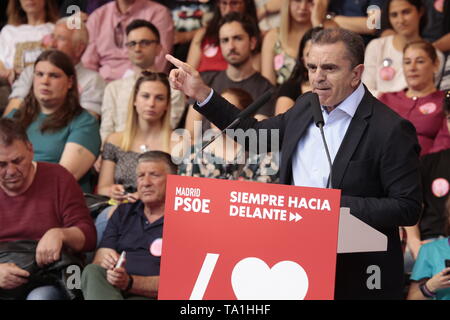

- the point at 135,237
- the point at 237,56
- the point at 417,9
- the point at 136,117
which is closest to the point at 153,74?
the point at 136,117

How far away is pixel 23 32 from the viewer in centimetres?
515

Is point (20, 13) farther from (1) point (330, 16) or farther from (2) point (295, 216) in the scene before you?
(2) point (295, 216)

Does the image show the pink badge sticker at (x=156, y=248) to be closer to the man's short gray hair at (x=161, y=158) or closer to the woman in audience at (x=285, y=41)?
the man's short gray hair at (x=161, y=158)

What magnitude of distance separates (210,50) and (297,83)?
30.6 inches

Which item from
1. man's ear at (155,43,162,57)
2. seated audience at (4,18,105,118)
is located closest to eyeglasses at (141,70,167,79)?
man's ear at (155,43,162,57)

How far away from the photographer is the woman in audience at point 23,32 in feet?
16.7

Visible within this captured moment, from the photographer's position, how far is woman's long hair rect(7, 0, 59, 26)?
5215mm

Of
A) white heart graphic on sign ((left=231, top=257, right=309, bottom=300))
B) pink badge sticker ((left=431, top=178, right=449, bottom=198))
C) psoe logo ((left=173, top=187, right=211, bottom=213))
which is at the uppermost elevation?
pink badge sticker ((left=431, top=178, right=449, bottom=198))

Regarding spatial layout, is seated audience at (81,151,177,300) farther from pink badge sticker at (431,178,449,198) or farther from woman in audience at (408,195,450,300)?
pink badge sticker at (431,178,449,198)

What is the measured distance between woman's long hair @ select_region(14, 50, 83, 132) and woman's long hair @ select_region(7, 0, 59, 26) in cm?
79

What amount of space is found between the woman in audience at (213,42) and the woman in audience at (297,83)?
0.59 metres
